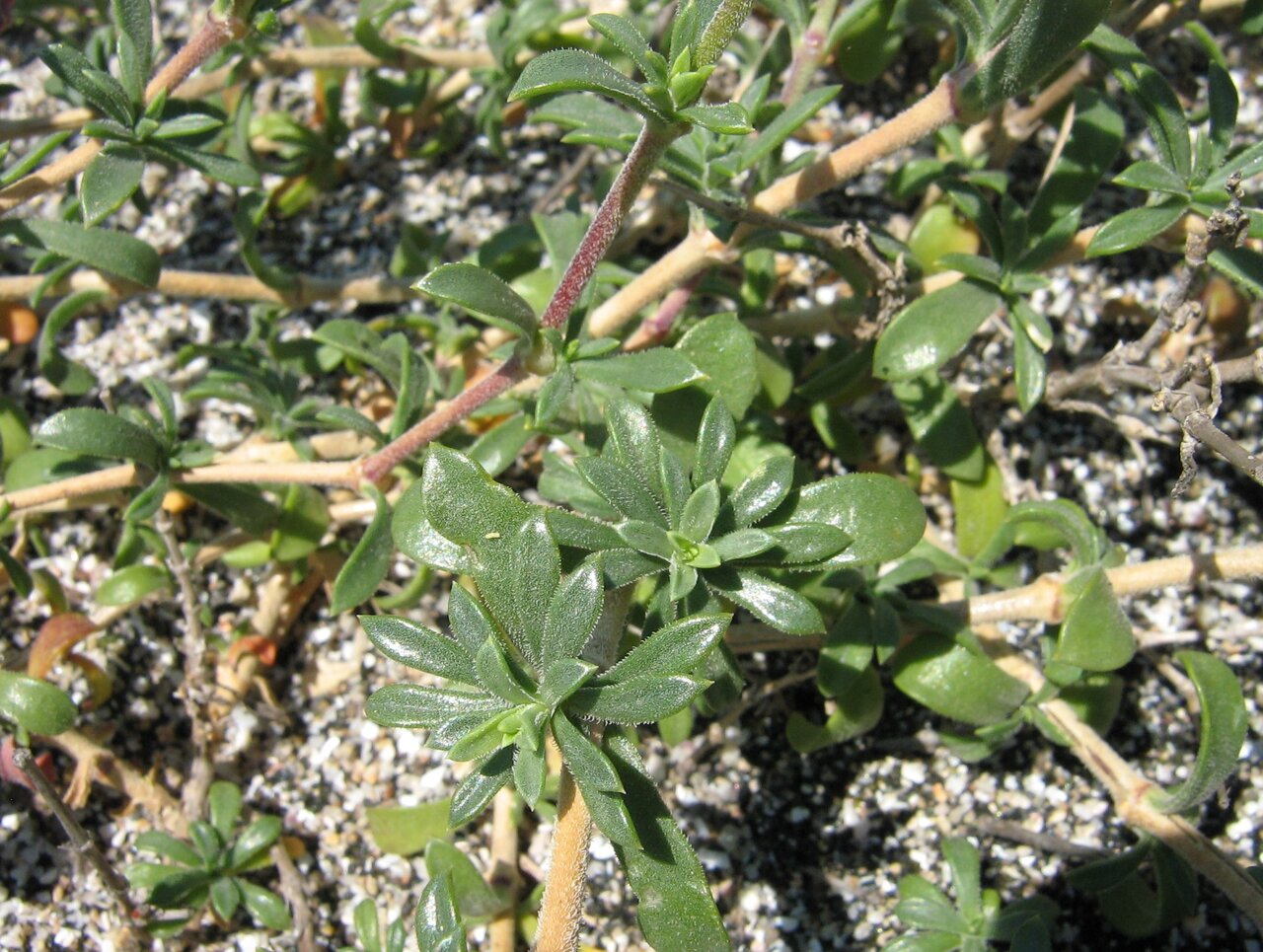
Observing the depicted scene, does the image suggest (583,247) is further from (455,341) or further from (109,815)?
(109,815)

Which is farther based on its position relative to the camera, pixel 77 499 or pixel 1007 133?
pixel 1007 133

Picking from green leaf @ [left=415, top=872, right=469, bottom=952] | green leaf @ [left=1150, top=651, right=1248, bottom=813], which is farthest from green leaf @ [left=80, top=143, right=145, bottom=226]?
green leaf @ [left=1150, top=651, right=1248, bottom=813]

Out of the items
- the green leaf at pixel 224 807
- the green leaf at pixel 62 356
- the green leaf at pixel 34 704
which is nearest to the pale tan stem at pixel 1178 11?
the green leaf at pixel 62 356

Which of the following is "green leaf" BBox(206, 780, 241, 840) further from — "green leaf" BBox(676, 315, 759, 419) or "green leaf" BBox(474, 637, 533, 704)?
"green leaf" BBox(676, 315, 759, 419)

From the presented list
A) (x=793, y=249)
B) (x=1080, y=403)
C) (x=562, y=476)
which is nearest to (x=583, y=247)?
(x=562, y=476)

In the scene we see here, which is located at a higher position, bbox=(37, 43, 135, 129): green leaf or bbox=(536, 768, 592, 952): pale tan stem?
bbox=(37, 43, 135, 129): green leaf

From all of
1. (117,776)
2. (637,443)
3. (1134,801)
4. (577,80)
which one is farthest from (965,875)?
(117,776)

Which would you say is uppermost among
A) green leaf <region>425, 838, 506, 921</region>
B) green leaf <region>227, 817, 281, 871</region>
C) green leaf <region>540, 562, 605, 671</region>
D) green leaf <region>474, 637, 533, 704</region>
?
green leaf <region>540, 562, 605, 671</region>
